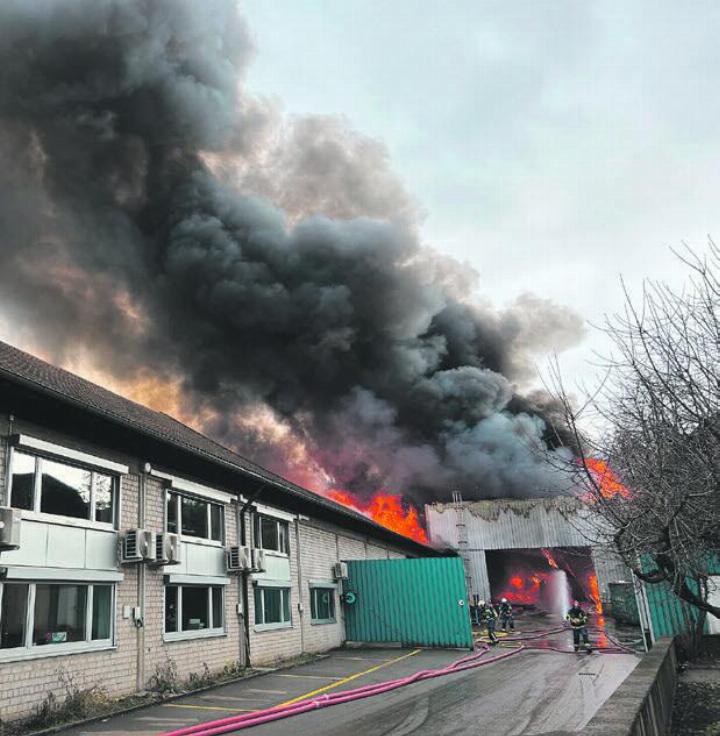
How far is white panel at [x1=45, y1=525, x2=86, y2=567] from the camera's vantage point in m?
9.28

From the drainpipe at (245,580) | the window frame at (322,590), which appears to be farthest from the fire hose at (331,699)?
the window frame at (322,590)

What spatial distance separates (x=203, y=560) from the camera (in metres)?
13.0

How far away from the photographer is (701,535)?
6.12 m

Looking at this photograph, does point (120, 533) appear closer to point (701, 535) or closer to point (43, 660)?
point (43, 660)

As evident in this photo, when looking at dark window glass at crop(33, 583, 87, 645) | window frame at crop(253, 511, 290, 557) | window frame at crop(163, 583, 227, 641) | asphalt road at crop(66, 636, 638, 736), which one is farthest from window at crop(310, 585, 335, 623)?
dark window glass at crop(33, 583, 87, 645)

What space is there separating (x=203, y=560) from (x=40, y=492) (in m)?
4.57

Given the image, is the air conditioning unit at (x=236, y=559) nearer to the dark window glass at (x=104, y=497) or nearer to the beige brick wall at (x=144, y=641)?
the beige brick wall at (x=144, y=641)

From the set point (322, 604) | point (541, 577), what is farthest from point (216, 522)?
point (541, 577)

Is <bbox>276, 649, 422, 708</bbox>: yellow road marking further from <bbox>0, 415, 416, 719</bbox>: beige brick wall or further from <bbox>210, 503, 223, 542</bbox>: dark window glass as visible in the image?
<bbox>210, 503, 223, 542</bbox>: dark window glass

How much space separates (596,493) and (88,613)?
827 centimetres

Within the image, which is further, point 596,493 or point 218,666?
point 218,666

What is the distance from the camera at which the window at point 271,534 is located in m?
15.9

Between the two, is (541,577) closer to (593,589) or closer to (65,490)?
(593,589)

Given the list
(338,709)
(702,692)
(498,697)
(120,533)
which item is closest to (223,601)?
(120,533)
